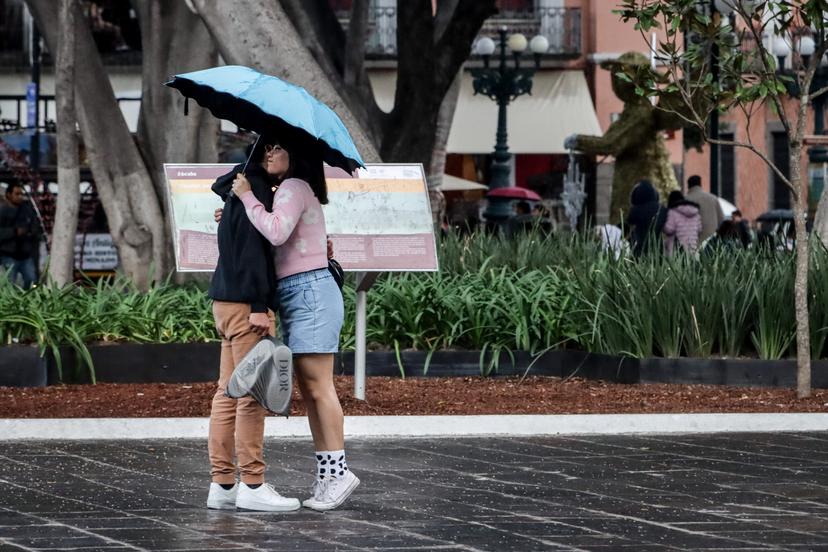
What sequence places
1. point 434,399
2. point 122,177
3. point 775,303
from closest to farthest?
point 434,399 → point 775,303 → point 122,177

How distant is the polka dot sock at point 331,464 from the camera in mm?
7547

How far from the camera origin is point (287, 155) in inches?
299

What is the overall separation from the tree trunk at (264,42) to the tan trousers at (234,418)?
6.13 m

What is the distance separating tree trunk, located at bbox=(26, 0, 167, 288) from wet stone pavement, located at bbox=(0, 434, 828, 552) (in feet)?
18.8

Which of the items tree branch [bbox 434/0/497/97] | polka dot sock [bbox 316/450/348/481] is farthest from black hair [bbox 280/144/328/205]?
tree branch [bbox 434/0/497/97]

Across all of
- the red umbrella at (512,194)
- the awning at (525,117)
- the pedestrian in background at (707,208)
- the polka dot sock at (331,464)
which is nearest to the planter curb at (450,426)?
the polka dot sock at (331,464)

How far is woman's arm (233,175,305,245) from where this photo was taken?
734 centimetres

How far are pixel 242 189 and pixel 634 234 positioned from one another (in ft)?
43.0

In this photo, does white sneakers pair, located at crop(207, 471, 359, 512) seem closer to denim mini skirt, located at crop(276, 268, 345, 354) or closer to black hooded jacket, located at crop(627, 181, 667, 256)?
denim mini skirt, located at crop(276, 268, 345, 354)

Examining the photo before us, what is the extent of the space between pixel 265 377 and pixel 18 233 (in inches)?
584

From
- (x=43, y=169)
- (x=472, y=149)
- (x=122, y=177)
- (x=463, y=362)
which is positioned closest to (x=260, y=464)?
(x=463, y=362)

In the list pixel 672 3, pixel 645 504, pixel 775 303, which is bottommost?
pixel 645 504

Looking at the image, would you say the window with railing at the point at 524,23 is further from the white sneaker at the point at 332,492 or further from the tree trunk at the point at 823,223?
the white sneaker at the point at 332,492

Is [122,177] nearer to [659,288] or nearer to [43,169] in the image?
[659,288]
